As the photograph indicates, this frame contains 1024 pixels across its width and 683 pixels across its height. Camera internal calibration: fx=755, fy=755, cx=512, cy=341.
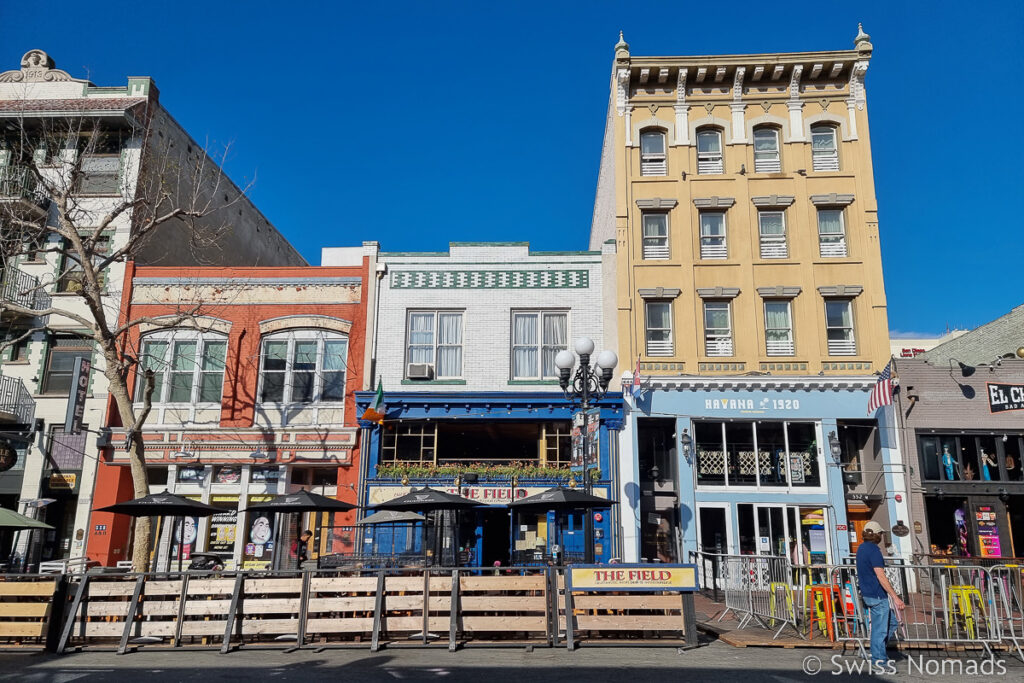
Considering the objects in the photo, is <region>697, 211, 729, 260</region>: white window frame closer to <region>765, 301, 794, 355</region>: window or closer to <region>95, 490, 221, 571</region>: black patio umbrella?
<region>765, 301, 794, 355</region>: window

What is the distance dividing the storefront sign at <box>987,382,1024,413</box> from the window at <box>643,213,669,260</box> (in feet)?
33.1

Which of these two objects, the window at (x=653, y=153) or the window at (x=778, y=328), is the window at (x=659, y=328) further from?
the window at (x=653, y=153)

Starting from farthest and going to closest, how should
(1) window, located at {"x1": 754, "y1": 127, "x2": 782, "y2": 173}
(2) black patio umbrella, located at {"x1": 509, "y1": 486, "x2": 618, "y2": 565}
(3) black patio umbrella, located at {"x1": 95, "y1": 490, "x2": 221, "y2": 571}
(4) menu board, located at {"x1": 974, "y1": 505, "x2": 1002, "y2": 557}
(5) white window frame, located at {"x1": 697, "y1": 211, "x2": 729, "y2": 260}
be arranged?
(1) window, located at {"x1": 754, "y1": 127, "x2": 782, "y2": 173} < (5) white window frame, located at {"x1": 697, "y1": 211, "x2": 729, "y2": 260} < (4) menu board, located at {"x1": 974, "y1": 505, "x2": 1002, "y2": 557} < (3) black patio umbrella, located at {"x1": 95, "y1": 490, "x2": 221, "y2": 571} < (2) black patio umbrella, located at {"x1": 509, "y1": 486, "x2": 618, "y2": 565}

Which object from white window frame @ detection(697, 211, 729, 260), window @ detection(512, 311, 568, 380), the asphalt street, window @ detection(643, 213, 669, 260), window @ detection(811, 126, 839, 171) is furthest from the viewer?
window @ detection(811, 126, 839, 171)

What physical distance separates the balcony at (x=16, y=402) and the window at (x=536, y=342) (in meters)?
14.4

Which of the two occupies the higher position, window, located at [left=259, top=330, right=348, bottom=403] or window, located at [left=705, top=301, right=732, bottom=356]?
window, located at [left=705, top=301, right=732, bottom=356]

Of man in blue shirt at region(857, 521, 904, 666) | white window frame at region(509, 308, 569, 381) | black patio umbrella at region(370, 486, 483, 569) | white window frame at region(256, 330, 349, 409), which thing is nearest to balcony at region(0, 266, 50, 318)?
white window frame at region(256, 330, 349, 409)

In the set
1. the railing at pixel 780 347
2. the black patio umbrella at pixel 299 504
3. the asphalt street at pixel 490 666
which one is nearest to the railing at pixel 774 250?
the railing at pixel 780 347

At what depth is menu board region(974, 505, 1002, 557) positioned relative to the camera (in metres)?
20.5

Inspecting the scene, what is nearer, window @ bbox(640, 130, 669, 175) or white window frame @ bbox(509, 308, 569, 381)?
white window frame @ bbox(509, 308, 569, 381)

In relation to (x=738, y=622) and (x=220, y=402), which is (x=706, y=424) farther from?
(x=220, y=402)

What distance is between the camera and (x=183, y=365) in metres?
22.8

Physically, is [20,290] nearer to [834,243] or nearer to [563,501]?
[563,501]

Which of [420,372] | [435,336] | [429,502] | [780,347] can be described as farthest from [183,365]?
[780,347]
